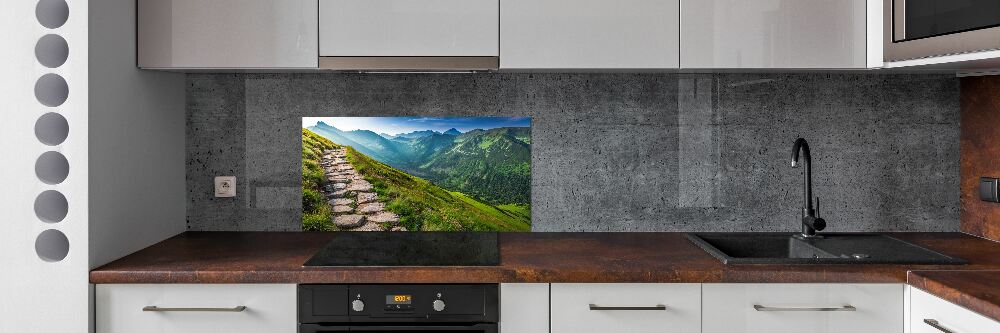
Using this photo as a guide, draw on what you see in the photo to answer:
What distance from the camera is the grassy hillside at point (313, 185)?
258cm

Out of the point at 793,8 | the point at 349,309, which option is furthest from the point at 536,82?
the point at 349,309

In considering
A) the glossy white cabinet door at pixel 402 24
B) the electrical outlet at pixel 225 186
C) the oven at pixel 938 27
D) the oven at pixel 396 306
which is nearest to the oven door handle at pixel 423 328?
the oven at pixel 396 306

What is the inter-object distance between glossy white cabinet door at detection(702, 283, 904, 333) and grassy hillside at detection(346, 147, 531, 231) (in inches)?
33.3

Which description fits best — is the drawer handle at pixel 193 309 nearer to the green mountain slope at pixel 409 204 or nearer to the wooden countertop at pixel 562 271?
the wooden countertop at pixel 562 271

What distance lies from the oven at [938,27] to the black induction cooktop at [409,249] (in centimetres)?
131

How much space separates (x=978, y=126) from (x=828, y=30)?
2.35 feet

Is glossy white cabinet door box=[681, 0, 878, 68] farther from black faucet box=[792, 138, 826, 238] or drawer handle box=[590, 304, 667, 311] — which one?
drawer handle box=[590, 304, 667, 311]

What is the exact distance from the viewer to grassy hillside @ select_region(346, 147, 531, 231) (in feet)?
8.49

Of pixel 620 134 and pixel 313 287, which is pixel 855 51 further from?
pixel 313 287

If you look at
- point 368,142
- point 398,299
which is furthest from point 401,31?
point 398,299

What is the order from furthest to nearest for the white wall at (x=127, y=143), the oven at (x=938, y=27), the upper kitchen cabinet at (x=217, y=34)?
1. the upper kitchen cabinet at (x=217, y=34)
2. the white wall at (x=127, y=143)
3. the oven at (x=938, y=27)

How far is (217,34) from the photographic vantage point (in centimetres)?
217

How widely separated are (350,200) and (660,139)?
3.68 ft
